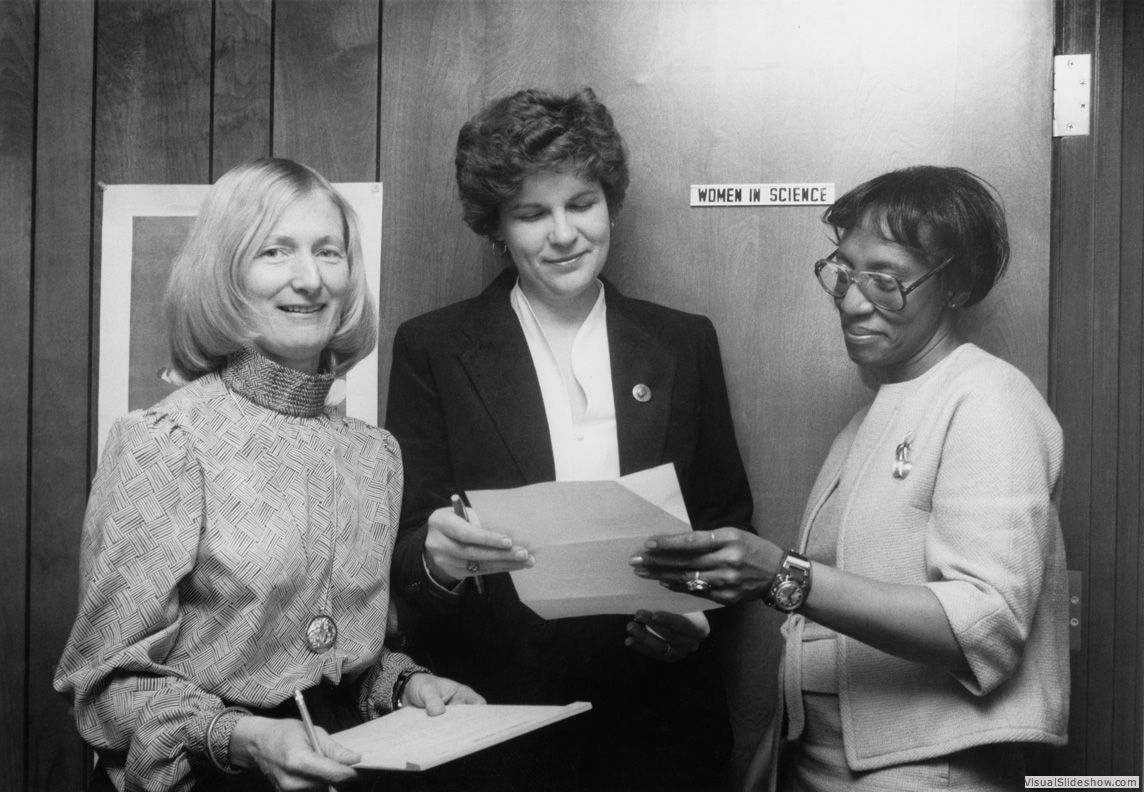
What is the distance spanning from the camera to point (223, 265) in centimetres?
145

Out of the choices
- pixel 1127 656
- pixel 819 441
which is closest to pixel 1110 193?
pixel 819 441

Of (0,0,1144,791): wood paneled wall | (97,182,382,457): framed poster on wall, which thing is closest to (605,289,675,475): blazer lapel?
(0,0,1144,791): wood paneled wall

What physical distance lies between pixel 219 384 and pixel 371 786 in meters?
0.66

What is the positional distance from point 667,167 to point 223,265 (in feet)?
2.99

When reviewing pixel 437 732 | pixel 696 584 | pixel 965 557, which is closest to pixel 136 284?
pixel 437 732

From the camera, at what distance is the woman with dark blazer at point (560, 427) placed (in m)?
1.71

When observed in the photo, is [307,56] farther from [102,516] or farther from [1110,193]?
[1110,193]

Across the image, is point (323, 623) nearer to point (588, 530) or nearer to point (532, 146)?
point (588, 530)

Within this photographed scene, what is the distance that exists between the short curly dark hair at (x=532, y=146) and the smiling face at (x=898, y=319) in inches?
17.4

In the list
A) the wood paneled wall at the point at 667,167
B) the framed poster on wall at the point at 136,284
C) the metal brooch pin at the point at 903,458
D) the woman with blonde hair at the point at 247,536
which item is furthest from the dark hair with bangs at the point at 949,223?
the framed poster on wall at the point at 136,284

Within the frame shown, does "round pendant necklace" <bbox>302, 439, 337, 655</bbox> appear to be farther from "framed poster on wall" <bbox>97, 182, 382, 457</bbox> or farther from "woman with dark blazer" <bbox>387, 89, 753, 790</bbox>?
"framed poster on wall" <bbox>97, 182, 382, 457</bbox>

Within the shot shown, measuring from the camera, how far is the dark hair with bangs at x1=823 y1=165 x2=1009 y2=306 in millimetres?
1513

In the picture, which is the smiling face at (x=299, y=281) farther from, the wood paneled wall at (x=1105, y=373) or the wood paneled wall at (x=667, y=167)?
the wood paneled wall at (x=1105, y=373)

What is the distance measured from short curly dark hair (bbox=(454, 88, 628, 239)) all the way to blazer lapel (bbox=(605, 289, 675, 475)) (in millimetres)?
242
